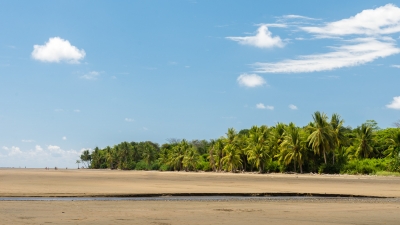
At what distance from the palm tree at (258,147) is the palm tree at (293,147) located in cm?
434

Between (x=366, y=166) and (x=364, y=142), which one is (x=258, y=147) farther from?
(x=366, y=166)

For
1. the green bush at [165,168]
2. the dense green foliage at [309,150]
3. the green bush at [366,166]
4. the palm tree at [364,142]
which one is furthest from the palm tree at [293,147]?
the green bush at [165,168]

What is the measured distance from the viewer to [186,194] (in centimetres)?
2205

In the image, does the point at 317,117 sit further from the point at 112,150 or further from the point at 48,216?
the point at 112,150

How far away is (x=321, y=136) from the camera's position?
6881cm

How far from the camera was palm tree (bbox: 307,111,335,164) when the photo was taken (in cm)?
6912

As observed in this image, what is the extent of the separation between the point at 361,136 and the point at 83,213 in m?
68.0

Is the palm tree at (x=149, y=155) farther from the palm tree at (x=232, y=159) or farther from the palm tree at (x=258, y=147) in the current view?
the palm tree at (x=258, y=147)

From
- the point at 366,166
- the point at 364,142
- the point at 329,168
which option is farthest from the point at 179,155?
the point at 366,166

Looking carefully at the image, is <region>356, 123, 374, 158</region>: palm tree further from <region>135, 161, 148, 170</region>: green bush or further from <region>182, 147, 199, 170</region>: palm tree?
<region>135, 161, 148, 170</region>: green bush

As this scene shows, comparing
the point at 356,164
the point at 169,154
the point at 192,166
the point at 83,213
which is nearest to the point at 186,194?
the point at 83,213

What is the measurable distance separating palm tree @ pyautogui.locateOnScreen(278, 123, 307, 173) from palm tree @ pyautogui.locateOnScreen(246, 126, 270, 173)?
434 cm

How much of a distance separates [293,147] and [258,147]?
8125 mm

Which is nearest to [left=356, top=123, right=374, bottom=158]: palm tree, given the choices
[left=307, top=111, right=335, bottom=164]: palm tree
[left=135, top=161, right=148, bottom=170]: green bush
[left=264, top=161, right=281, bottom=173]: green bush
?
[left=307, top=111, right=335, bottom=164]: palm tree
